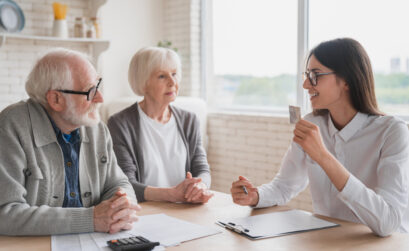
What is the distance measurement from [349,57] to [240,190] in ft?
2.47

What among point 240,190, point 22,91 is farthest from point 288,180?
point 22,91

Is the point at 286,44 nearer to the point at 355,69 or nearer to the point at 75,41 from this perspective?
the point at 75,41

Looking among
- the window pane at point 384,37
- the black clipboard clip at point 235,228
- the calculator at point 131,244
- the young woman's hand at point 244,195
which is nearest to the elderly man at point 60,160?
the calculator at point 131,244

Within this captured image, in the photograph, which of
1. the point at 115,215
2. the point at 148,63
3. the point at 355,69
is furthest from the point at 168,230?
the point at 148,63

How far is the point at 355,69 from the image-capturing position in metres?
2.07

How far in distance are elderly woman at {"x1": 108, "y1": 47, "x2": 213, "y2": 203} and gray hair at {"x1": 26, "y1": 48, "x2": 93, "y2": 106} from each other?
0.80 meters

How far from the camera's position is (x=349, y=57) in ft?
6.80

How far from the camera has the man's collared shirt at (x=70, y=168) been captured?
1903 mm

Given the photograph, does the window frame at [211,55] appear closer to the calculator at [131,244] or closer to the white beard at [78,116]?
the white beard at [78,116]

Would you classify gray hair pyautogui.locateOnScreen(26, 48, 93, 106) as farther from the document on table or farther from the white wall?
the white wall

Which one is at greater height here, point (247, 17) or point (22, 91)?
point (247, 17)

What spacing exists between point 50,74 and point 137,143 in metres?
0.92

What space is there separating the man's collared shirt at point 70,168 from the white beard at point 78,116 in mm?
74

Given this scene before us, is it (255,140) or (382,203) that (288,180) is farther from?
(255,140)
